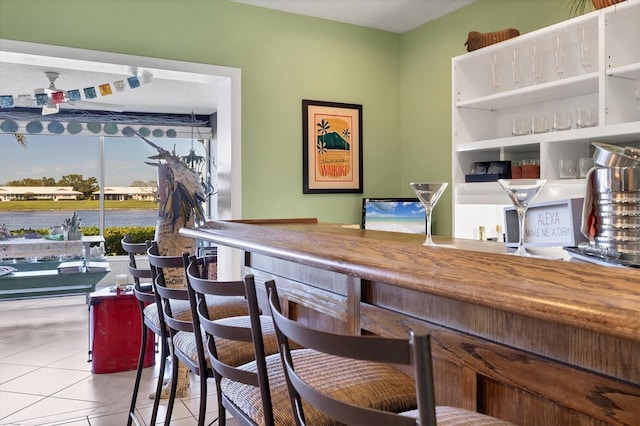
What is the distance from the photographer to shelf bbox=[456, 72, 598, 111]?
111 inches

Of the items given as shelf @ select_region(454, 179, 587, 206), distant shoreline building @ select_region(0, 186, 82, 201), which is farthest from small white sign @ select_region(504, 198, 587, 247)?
distant shoreline building @ select_region(0, 186, 82, 201)

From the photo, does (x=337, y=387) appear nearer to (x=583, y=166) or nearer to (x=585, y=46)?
(x=583, y=166)

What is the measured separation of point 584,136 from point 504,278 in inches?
83.8

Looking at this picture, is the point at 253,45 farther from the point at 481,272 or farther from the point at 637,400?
the point at 637,400

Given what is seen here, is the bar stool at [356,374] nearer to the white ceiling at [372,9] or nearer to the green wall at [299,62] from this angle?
the green wall at [299,62]

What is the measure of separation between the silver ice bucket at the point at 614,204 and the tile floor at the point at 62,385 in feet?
7.81

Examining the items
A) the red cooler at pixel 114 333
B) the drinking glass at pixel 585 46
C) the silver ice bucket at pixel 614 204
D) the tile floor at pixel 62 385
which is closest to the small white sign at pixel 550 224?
the silver ice bucket at pixel 614 204

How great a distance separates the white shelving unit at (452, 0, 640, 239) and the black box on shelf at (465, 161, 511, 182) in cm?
5

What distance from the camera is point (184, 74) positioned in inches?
146

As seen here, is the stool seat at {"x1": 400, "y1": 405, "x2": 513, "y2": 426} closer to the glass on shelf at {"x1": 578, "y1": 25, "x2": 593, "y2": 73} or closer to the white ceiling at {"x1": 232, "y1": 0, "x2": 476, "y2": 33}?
the glass on shelf at {"x1": 578, "y1": 25, "x2": 593, "y2": 73}

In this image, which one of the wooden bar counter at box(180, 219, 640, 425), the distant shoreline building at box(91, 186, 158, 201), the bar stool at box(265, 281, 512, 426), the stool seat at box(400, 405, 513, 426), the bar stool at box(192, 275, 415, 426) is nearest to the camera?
the bar stool at box(265, 281, 512, 426)

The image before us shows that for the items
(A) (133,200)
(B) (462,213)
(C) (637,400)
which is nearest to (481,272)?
(C) (637,400)

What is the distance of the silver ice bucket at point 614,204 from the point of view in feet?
3.61

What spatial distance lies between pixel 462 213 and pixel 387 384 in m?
2.49
